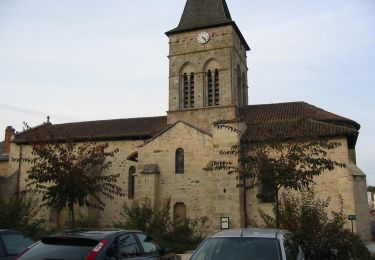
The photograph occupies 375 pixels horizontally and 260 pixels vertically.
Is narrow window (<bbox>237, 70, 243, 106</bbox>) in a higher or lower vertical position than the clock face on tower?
lower

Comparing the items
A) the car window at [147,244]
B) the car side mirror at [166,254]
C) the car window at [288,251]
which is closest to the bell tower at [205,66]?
the car side mirror at [166,254]

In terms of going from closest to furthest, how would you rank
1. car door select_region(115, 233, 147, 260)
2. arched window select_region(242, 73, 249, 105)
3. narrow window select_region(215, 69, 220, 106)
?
1. car door select_region(115, 233, 147, 260)
2. narrow window select_region(215, 69, 220, 106)
3. arched window select_region(242, 73, 249, 105)

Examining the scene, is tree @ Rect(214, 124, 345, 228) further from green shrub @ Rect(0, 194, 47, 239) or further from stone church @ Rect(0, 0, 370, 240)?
green shrub @ Rect(0, 194, 47, 239)

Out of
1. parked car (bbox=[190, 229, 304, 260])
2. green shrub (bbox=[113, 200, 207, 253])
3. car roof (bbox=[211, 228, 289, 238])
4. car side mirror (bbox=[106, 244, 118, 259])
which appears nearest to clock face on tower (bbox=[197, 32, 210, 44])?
green shrub (bbox=[113, 200, 207, 253])

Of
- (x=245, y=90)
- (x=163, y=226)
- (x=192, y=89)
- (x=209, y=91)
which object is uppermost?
(x=245, y=90)

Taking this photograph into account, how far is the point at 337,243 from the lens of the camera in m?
9.30

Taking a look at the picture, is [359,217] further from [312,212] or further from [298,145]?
[312,212]

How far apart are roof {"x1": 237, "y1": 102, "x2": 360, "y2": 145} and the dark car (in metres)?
15.1

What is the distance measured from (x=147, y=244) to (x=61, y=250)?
72.0 inches

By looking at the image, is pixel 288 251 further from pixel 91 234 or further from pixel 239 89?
pixel 239 89

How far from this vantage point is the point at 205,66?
2777 centimetres

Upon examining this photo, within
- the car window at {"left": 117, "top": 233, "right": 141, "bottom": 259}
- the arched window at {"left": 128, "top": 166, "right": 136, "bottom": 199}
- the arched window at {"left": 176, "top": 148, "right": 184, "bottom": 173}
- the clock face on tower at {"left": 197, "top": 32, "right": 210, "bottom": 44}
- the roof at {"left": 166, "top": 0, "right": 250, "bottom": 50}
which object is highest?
the roof at {"left": 166, "top": 0, "right": 250, "bottom": 50}

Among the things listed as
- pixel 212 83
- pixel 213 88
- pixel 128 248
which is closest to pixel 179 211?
pixel 213 88

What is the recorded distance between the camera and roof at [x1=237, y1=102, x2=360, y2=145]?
21.2 m
